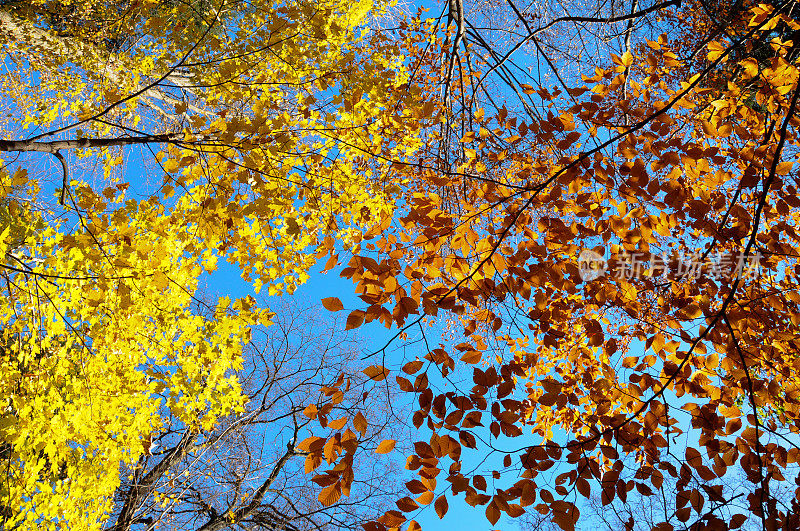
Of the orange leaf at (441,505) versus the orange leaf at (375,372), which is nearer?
the orange leaf at (441,505)

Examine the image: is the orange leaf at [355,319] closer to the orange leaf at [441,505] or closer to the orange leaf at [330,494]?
the orange leaf at [330,494]

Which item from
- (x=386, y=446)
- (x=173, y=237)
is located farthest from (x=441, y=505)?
(x=173, y=237)

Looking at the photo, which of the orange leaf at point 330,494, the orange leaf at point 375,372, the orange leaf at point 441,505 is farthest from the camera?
the orange leaf at point 375,372

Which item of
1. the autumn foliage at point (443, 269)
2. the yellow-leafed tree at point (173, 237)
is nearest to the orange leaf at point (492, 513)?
the autumn foliage at point (443, 269)

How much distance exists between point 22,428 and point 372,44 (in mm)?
4896

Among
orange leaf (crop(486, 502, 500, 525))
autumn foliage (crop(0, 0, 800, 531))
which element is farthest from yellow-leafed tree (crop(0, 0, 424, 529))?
orange leaf (crop(486, 502, 500, 525))

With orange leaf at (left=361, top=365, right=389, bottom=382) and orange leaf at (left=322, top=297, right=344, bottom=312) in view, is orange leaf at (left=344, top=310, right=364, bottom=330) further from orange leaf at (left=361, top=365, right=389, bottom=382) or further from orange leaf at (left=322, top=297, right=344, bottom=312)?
orange leaf at (left=361, top=365, right=389, bottom=382)

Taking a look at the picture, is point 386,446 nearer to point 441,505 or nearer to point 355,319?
point 441,505

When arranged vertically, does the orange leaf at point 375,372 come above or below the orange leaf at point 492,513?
above

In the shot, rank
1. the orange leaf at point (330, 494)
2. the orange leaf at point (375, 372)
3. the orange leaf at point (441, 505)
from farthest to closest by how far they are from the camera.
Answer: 1. the orange leaf at point (375, 372)
2. the orange leaf at point (441, 505)
3. the orange leaf at point (330, 494)

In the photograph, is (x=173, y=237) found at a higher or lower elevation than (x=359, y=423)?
higher

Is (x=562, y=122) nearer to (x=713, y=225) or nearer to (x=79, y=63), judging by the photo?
(x=713, y=225)

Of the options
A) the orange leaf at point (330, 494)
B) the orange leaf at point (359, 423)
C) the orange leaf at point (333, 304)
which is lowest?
the orange leaf at point (330, 494)

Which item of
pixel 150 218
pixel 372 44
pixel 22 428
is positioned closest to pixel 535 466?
pixel 150 218
